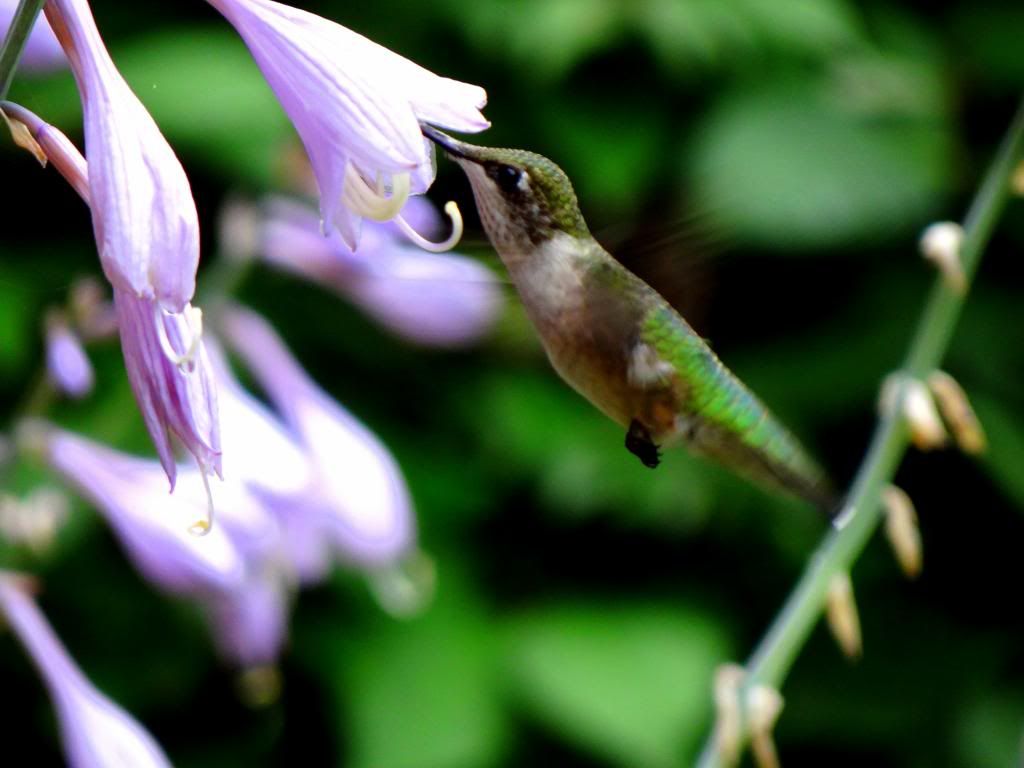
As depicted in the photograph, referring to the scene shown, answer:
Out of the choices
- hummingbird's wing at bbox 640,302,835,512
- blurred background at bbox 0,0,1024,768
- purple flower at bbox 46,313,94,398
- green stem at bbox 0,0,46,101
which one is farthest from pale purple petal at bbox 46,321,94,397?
blurred background at bbox 0,0,1024,768

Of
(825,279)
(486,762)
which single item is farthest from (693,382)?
(825,279)

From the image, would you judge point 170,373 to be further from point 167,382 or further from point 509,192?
point 509,192

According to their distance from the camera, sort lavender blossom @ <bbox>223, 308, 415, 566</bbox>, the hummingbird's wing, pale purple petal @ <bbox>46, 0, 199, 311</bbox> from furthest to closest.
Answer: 1. lavender blossom @ <bbox>223, 308, 415, 566</bbox>
2. the hummingbird's wing
3. pale purple petal @ <bbox>46, 0, 199, 311</bbox>

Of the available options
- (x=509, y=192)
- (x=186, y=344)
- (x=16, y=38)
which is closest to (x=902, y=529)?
(x=509, y=192)

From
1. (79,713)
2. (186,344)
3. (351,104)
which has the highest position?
(351,104)

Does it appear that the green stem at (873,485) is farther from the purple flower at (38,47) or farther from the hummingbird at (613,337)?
the purple flower at (38,47)

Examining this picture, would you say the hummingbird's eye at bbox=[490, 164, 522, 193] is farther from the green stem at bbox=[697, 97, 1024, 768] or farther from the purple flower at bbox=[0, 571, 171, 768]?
the purple flower at bbox=[0, 571, 171, 768]

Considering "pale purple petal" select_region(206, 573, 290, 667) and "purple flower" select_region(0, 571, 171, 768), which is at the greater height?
"purple flower" select_region(0, 571, 171, 768)
